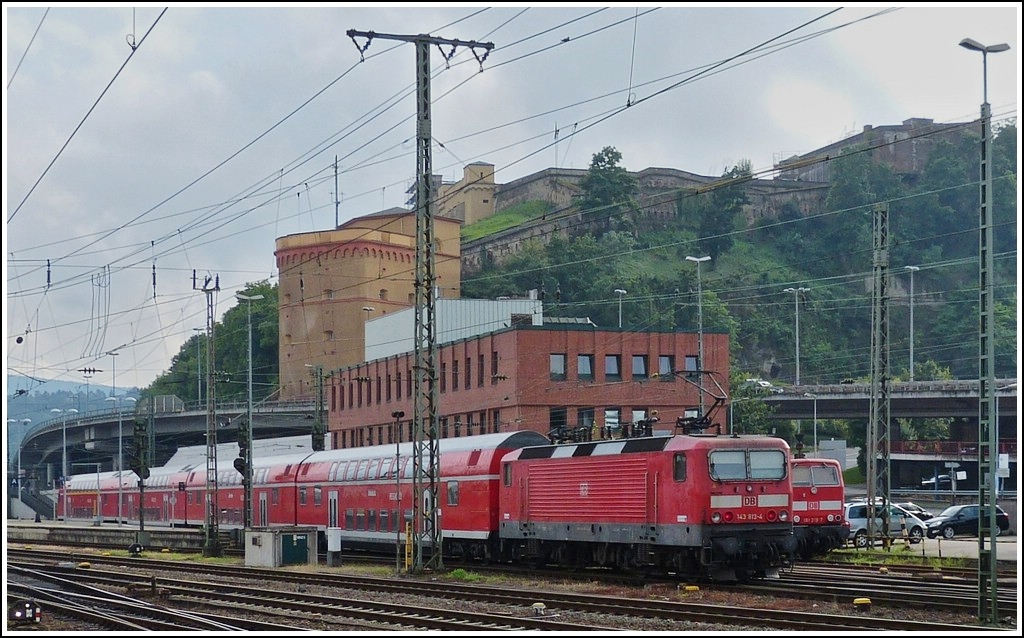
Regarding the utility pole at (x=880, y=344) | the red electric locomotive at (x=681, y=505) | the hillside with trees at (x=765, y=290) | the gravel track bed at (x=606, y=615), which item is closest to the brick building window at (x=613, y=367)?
the utility pole at (x=880, y=344)

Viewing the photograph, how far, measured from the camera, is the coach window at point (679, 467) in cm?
3056

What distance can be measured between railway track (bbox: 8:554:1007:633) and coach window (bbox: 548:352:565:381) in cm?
3826

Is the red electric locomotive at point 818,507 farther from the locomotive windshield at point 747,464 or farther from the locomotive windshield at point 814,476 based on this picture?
the locomotive windshield at point 747,464

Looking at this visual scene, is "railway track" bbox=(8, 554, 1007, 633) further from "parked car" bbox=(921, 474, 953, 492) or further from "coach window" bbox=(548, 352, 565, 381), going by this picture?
"parked car" bbox=(921, 474, 953, 492)

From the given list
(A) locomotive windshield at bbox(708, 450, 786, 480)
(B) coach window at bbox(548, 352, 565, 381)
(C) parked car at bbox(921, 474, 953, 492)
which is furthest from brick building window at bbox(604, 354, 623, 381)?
(A) locomotive windshield at bbox(708, 450, 786, 480)

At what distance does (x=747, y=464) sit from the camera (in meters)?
31.0

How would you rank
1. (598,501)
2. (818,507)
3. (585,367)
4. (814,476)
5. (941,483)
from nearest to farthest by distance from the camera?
(598,501) → (818,507) → (814,476) → (585,367) → (941,483)

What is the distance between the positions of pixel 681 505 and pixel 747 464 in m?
1.85

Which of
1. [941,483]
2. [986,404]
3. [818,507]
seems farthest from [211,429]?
[941,483]

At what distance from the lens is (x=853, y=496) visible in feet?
307

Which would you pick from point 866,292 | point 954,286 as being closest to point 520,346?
point 866,292

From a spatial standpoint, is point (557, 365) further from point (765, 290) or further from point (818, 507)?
point (765, 290)

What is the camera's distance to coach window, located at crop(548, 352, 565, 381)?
246ft

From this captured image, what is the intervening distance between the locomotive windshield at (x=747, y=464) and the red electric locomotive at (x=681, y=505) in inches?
0.9
